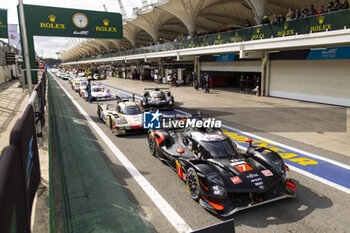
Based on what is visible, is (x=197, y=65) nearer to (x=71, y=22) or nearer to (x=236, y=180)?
(x=71, y=22)

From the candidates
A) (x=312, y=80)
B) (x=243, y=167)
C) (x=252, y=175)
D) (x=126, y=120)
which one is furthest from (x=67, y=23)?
(x=312, y=80)

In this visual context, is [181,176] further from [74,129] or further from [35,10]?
[35,10]

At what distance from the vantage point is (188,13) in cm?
3638

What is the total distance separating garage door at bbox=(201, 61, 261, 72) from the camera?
82.0ft

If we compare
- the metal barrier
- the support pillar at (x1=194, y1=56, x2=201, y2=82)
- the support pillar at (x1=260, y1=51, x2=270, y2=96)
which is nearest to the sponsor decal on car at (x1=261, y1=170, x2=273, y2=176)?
the metal barrier

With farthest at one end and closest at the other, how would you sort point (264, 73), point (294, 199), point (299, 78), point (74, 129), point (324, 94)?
point (264, 73)
point (299, 78)
point (324, 94)
point (74, 129)
point (294, 199)

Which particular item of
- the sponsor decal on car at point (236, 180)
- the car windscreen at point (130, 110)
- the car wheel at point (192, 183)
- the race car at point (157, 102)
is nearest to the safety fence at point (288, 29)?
the race car at point (157, 102)

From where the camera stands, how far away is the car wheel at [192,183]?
18.4 feet

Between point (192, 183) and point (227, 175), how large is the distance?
2.73 feet

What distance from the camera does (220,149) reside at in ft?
21.5

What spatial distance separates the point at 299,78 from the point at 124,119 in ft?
52.0

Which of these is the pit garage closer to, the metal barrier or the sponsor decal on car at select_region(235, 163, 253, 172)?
the sponsor decal on car at select_region(235, 163, 253, 172)

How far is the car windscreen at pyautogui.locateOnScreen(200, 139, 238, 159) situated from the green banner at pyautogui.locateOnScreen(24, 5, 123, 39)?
15.2 meters

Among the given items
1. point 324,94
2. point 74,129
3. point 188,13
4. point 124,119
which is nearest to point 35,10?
point 74,129
